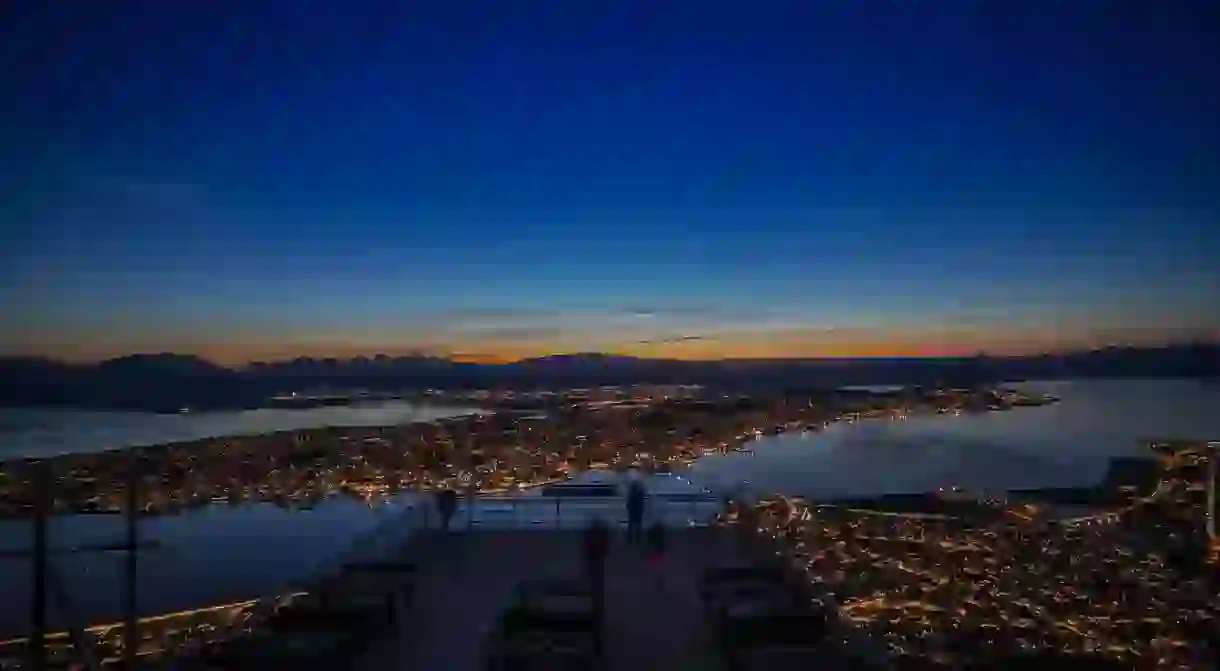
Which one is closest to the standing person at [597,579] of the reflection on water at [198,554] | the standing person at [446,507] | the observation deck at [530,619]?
the observation deck at [530,619]

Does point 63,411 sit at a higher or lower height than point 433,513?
higher

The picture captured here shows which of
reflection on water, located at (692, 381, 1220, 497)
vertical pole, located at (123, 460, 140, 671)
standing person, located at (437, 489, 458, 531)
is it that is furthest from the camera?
reflection on water, located at (692, 381, 1220, 497)

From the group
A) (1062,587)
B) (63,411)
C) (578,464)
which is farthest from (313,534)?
(1062,587)

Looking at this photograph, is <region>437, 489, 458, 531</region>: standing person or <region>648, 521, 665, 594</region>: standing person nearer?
<region>648, 521, 665, 594</region>: standing person

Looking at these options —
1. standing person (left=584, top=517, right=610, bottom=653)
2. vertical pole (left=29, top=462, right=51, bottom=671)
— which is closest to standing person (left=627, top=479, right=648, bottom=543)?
standing person (left=584, top=517, right=610, bottom=653)

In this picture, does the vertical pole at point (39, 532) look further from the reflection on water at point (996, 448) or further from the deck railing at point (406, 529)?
the reflection on water at point (996, 448)

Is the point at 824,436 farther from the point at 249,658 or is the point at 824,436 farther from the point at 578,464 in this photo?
the point at 249,658

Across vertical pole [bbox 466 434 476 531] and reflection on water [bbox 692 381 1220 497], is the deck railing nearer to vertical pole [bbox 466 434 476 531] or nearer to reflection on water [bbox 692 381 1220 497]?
vertical pole [bbox 466 434 476 531]
